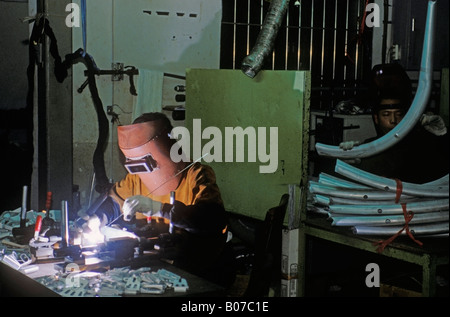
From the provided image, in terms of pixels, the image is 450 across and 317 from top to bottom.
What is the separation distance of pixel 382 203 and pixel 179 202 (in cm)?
166

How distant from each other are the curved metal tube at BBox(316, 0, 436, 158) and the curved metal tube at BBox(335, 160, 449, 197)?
15cm

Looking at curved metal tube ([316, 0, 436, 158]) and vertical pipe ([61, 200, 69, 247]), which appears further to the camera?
vertical pipe ([61, 200, 69, 247])

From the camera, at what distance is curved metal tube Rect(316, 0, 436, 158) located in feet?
14.4

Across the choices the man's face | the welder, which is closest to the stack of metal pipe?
the man's face

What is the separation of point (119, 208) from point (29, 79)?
2.02 meters

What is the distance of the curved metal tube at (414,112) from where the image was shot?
4391 mm

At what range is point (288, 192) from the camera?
201 inches

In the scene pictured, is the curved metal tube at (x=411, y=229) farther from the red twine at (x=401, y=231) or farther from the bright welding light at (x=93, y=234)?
the bright welding light at (x=93, y=234)

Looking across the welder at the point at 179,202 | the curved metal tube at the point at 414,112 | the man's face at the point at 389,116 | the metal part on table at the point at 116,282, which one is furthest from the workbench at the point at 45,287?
the man's face at the point at 389,116

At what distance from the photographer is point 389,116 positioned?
5.62m

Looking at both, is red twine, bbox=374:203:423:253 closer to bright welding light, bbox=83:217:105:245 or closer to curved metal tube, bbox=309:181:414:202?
curved metal tube, bbox=309:181:414:202

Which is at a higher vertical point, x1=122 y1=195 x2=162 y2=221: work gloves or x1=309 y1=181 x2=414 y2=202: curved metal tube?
x1=309 y1=181 x2=414 y2=202: curved metal tube

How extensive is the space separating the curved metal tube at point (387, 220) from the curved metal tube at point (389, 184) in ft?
0.47

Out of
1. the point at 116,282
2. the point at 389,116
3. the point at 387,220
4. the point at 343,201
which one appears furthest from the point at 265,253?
the point at 389,116
